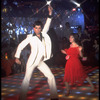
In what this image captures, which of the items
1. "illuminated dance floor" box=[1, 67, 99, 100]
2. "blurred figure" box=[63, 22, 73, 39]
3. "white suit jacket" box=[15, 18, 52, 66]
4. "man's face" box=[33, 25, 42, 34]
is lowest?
"illuminated dance floor" box=[1, 67, 99, 100]

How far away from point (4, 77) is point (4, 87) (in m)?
1.64

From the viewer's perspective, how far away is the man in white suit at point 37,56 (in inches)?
165

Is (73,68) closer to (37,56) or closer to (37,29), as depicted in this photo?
(37,56)

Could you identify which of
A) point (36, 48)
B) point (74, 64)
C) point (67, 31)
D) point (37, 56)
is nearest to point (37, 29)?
point (36, 48)

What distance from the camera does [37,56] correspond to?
171 inches

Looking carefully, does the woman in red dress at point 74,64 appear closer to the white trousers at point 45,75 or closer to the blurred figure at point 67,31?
the white trousers at point 45,75

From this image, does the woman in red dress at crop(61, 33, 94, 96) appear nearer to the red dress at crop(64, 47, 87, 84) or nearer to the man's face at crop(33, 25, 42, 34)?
the red dress at crop(64, 47, 87, 84)

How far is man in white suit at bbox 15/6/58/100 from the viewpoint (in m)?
4.18

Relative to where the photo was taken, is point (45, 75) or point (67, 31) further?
point (67, 31)

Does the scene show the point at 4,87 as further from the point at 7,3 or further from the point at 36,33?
the point at 7,3

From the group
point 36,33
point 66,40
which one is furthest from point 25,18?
point 36,33

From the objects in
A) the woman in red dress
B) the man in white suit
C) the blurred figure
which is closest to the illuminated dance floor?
the woman in red dress

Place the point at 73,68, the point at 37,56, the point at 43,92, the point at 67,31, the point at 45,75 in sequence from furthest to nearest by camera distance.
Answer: the point at 67,31
the point at 43,92
the point at 73,68
the point at 37,56
the point at 45,75

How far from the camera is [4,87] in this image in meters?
5.78
